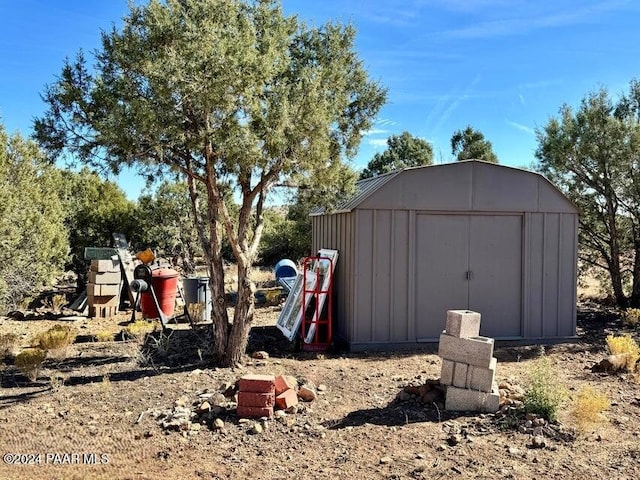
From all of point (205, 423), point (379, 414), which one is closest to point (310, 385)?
point (379, 414)

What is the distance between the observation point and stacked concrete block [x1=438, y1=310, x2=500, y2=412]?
5.66m

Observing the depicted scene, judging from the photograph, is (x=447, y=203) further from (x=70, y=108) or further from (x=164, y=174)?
(x=70, y=108)

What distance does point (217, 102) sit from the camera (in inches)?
246

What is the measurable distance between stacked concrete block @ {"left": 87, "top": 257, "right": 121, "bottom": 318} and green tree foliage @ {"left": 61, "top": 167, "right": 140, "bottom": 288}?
10.3 feet

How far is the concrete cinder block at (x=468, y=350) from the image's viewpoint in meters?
5.63

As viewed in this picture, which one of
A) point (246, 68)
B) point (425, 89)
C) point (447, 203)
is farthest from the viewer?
point (425, 89)

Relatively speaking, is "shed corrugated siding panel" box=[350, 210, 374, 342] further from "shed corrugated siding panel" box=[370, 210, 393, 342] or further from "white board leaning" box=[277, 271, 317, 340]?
"white board leaning" box=[277, 271, 317, 340]

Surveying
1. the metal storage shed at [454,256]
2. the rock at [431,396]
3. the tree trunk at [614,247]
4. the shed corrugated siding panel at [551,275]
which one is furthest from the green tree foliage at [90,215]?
the tree trunk at [614,247]

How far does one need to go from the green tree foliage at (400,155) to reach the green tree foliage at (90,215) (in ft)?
40.0

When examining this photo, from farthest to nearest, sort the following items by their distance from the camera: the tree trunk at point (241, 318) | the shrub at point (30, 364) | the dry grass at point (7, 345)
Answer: the dry grass at point (7, 345)
the tree trunk at point (241, 318)
the shrub at point (30, 364)

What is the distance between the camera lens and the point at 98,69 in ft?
22.8

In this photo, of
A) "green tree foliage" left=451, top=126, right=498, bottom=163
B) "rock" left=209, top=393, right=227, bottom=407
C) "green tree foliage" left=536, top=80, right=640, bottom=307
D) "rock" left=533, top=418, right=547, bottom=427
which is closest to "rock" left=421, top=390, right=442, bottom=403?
"rock" left=533, top=418, right=547, bottom=427

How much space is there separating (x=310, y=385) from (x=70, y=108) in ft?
15.0

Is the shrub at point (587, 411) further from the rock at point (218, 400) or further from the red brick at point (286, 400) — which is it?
the rock at point (218, 400)
